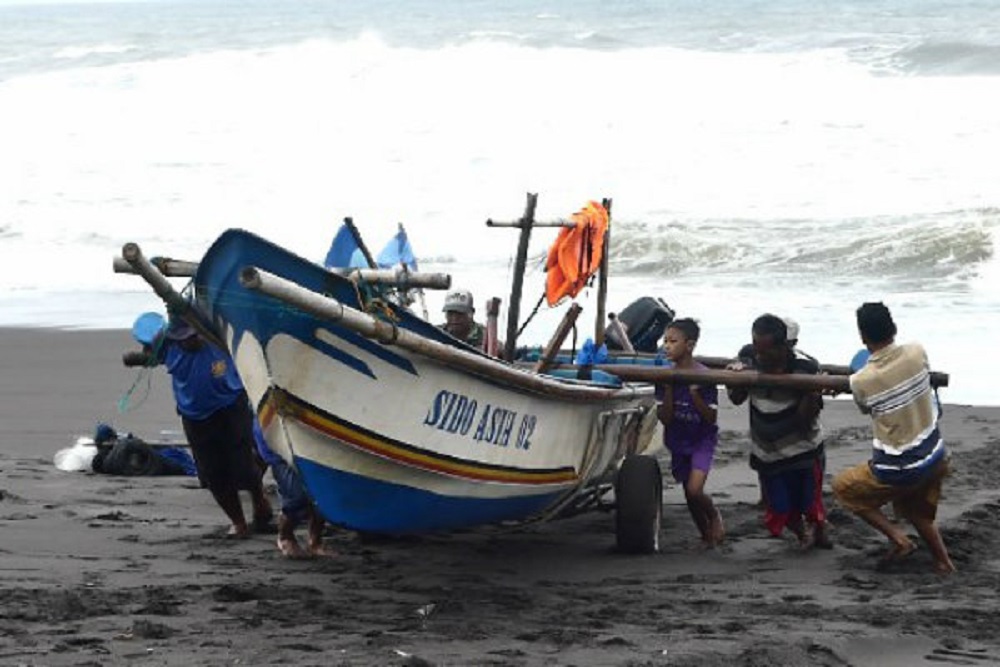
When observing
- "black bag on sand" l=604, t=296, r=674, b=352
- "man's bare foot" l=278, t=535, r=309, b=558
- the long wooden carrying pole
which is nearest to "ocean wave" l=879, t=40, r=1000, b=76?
"black bag on sand" l=604, t=296, r=674, b=352

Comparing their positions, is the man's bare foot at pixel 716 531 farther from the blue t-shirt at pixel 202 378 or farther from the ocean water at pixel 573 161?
the ocean water at pixel 573 161

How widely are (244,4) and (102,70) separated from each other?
5063 cm

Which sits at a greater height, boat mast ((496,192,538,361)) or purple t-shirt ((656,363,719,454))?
boat mast ((496,192,538,361))

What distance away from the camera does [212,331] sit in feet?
23.7

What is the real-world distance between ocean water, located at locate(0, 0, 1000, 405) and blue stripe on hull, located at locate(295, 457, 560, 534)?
21.8ft

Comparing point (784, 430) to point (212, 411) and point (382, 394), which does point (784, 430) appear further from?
point (212, 411)

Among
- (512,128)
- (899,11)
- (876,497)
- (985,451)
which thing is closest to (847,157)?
(512,128)

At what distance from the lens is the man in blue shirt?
329 inches

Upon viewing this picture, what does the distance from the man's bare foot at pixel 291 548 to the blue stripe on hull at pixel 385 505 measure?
0.76 m

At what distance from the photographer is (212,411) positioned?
846cm

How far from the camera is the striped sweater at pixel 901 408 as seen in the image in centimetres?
772

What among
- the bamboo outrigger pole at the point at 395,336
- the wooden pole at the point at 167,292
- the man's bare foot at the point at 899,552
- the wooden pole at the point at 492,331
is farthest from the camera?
the wooden pole at the point at 492,331

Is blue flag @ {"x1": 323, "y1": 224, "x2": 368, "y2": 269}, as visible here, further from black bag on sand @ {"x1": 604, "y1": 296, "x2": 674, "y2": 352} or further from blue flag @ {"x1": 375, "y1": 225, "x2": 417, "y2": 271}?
black bag on sand @ {"x1": 604, "y1": 296, "x2": 674, "y2": 352}

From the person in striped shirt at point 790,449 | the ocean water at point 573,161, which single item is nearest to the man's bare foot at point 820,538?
the person in striped shirt at point 790,449
